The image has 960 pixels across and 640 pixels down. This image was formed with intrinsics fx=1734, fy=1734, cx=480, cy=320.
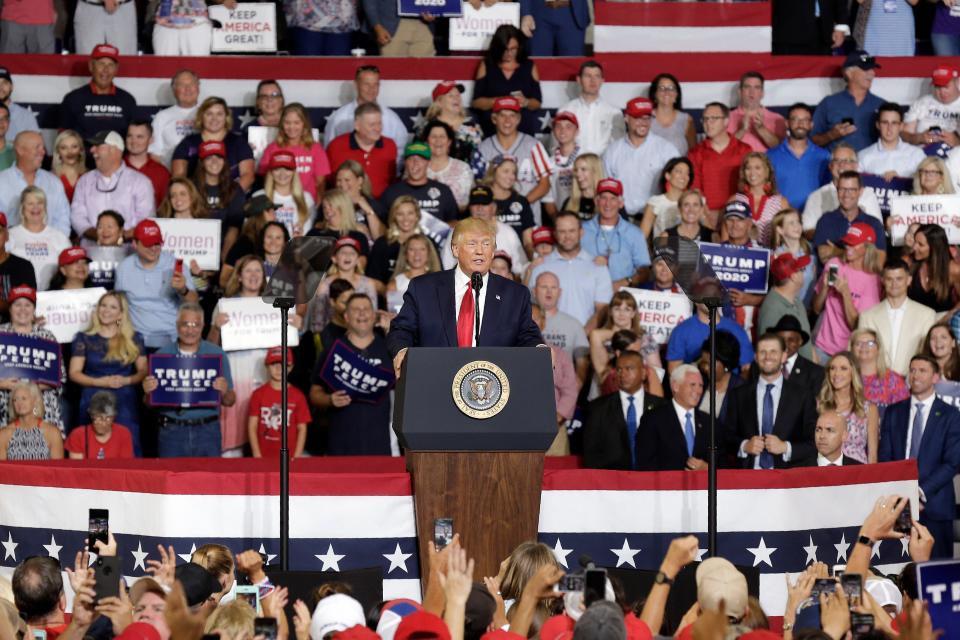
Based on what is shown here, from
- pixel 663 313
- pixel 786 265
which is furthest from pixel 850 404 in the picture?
pixel 663 313

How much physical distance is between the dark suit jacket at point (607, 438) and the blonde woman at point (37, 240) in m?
4.49

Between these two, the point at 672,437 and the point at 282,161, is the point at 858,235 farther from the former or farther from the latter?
the point at 282,161

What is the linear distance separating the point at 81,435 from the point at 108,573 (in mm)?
5538

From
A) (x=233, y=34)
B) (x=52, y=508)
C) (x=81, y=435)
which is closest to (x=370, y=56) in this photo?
(x=233, y=34)

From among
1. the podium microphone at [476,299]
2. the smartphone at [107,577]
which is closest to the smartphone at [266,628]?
the smartphone at [107,577]

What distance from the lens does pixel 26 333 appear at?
1073 cm

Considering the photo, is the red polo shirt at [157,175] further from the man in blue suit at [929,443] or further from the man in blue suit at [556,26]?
the man in blue suit at [929,443]

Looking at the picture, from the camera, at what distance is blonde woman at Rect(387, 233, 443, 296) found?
1164 cm

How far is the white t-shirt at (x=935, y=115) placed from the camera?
45.8ft

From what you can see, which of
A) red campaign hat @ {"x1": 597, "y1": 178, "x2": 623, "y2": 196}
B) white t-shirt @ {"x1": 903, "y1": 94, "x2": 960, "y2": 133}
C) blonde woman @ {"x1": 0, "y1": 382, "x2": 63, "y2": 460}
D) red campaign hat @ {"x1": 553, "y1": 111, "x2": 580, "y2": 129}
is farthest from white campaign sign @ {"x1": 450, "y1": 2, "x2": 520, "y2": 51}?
blonde woman @ {"x1": 0, "y1": 382, "x2": 63, "y2": 460}

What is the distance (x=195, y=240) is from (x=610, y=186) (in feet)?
9.75

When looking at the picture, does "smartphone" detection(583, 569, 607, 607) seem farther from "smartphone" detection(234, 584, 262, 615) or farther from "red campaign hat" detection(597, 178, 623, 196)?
"red campaign hat" detection(597, 178, 623, 196)

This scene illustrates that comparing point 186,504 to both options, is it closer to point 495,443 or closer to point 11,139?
point 495,443

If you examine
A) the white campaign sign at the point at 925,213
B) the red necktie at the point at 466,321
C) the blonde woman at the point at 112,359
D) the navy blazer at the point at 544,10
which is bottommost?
the blonde woman at the point at 112,359
